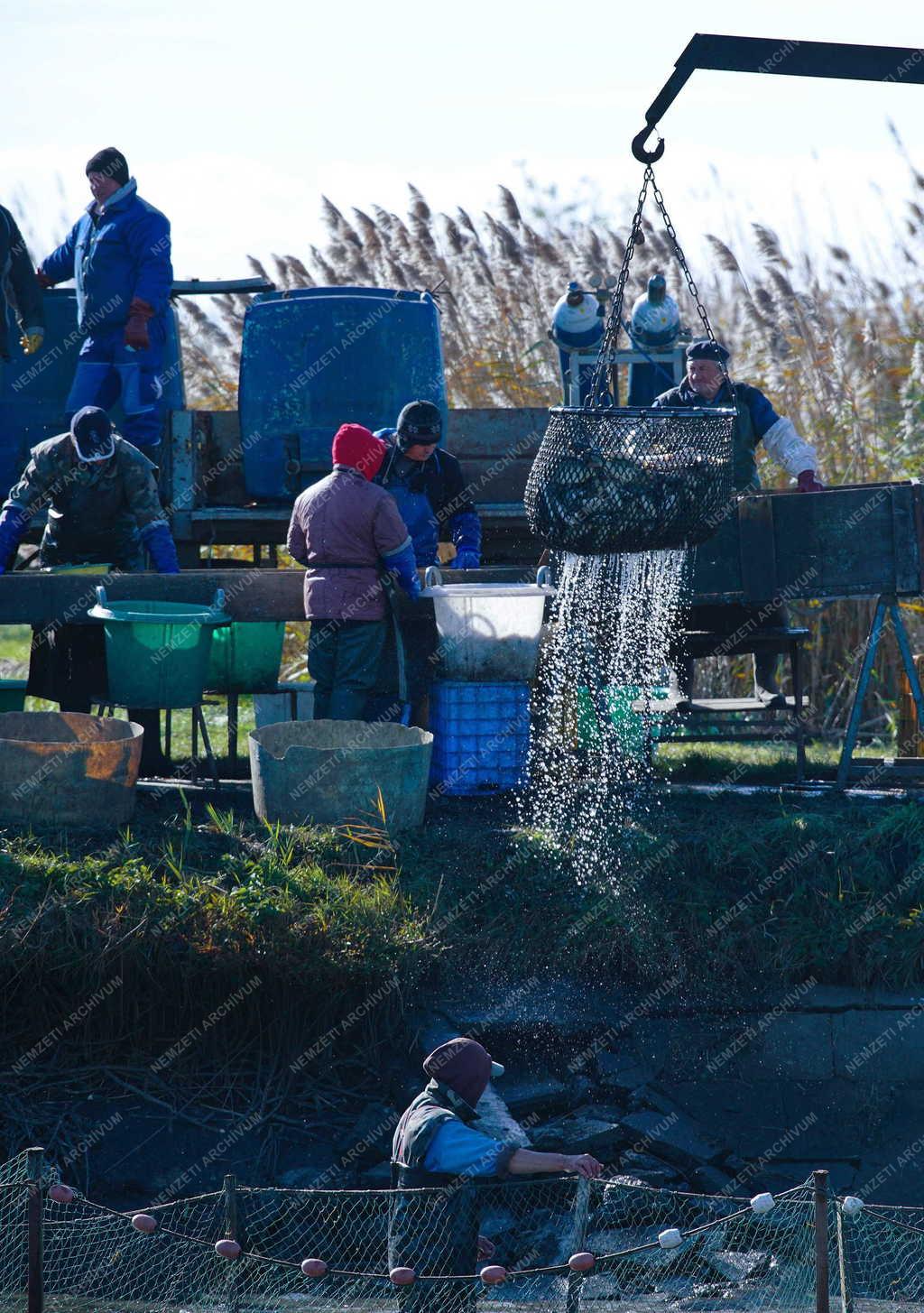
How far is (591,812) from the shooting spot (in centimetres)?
752

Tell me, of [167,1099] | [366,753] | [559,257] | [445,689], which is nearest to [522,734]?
[445,689]

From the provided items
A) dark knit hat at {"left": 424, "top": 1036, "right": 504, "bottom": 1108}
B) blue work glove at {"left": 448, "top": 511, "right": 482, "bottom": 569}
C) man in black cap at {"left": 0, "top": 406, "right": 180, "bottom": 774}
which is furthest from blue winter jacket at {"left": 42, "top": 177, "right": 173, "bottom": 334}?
dark knit hat at {"left": 424, "top": 1036, "right": 504, "bottom": 1108}

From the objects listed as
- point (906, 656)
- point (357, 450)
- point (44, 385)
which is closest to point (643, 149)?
point (357, 450)

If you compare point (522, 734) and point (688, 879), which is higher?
point (522, 734)

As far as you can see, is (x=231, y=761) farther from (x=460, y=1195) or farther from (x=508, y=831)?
(x=460, y=1195)

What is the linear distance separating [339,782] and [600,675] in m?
1.72

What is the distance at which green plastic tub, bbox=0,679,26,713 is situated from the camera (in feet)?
27.3

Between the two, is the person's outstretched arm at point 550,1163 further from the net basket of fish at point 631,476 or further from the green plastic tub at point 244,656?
the green plastic tub at point 244,656

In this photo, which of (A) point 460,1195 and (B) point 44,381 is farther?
(B) point 44,381

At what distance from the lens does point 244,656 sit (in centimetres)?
845

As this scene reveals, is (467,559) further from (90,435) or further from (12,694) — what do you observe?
(12,694)

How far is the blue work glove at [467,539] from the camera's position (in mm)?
8562

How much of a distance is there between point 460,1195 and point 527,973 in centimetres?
207

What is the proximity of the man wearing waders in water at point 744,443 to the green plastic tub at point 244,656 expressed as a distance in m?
2.13
